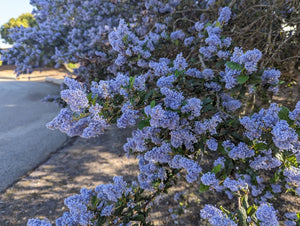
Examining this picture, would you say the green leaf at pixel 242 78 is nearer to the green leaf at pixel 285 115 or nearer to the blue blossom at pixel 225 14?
the green leaf at pixel 285 115

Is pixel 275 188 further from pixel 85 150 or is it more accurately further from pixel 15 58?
pixel 15 58

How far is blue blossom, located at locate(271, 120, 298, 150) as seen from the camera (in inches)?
45.8

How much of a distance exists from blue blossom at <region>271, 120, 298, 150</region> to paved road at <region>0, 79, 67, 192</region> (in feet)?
15.6

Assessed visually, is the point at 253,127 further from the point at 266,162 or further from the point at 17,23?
the point at 17,23

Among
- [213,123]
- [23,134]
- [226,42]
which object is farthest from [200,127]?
[23,134]

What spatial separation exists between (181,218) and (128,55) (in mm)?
2716

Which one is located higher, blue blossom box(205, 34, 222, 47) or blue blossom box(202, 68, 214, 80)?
blue blossom box(205, 34, 222, 47)

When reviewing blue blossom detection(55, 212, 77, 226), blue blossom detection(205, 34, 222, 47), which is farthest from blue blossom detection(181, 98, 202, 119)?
blue blossom detection(55, 212, 77, 226)

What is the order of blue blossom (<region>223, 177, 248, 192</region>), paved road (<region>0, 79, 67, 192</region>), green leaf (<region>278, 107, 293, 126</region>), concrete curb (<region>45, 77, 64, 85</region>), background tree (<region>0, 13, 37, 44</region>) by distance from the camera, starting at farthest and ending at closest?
1. background tree (<region>0, 13, 37, 44</region>)
2. concrete curb (<region>45, 77, 64, 85</region>)
3. paved road (<region>0, 79, 67, 192</region>)
4. blue blossom (<region>223, 177, 248, 192</region>)
5. green leaf (<region>278, 107, 293, 126</region>)

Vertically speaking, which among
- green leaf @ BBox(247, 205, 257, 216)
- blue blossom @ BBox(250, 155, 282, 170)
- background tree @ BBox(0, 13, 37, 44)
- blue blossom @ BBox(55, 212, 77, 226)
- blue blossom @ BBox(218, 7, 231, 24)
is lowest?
blue blossom @ BBox(55, 212, 77, 226)

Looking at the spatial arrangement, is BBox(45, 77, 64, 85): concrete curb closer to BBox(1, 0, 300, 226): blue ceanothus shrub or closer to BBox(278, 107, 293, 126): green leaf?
BBox(1, 0, 300, 226): blue ceanothus shrub

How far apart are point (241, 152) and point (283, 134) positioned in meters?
0.41

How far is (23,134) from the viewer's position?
6.00m

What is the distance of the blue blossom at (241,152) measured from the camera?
1.52m
